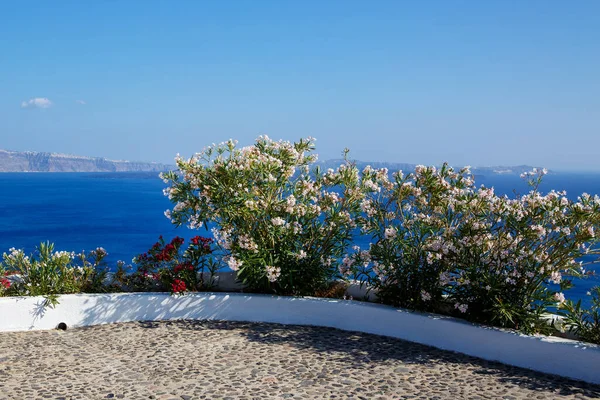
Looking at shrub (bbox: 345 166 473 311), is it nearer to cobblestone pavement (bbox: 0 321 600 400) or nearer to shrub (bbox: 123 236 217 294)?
cobblestone pavement (bbox: 0 321 600 400)

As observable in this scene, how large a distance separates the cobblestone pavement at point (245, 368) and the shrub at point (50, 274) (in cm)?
67

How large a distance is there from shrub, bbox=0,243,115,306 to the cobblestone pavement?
0.67m

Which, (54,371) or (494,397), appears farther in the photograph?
(54,371)

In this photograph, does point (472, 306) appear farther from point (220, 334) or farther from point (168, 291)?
point (168, 291)

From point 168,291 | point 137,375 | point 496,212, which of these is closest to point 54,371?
point 137,375

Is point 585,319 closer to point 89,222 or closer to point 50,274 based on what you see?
point 50,274

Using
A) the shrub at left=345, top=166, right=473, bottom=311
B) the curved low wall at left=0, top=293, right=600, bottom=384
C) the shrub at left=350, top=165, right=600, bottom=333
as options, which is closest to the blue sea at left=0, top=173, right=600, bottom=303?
the shrub at left=345, top=166, right=473, bottom=311

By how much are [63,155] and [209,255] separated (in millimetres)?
192129

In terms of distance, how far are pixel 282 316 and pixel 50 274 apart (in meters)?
2.92

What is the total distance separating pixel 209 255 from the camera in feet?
24.2

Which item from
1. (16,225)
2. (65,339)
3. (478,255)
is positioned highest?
(478,255)

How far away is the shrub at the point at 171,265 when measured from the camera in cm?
725

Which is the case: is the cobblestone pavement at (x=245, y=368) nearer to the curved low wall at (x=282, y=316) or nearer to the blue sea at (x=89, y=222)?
the curved low wall at (x=282, y=316)

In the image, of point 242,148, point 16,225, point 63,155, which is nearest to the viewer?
point 242,148
